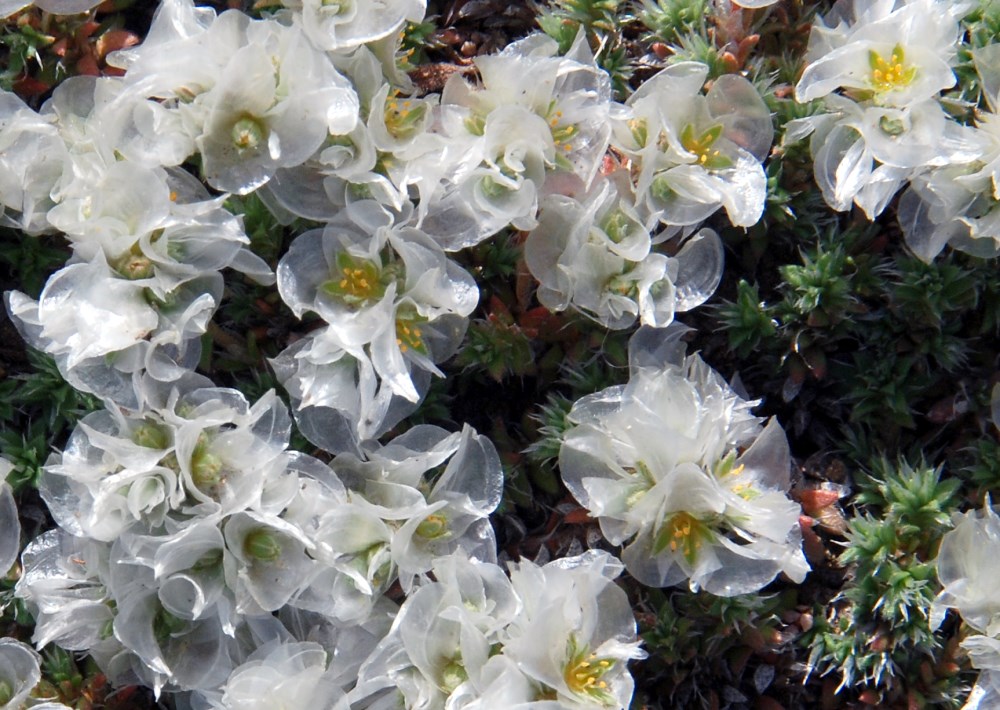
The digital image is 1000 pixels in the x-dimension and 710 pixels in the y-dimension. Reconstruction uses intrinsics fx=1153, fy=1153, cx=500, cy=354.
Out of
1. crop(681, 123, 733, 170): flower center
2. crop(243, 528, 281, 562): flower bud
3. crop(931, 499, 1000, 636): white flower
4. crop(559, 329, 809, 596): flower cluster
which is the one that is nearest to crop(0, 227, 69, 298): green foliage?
crop(243, 528, 281, 562): flower bud

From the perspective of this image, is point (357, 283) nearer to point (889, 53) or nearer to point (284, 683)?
point (284, 683)

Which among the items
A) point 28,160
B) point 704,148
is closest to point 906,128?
point 704,148

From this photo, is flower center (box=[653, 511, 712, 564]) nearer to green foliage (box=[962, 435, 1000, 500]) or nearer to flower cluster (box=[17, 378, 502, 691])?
flower cluster (box=[17, 378, 502, 691])

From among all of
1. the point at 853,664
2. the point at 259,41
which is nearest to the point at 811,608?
the point at 853,664

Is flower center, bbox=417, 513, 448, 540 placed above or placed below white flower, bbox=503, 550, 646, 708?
above

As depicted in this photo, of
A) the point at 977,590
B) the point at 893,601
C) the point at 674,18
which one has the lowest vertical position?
the point at 893,601

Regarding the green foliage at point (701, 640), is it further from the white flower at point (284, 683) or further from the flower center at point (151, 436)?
the flower center at point (151, 436)

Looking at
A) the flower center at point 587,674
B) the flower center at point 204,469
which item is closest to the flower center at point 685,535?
the flower center at point 587,674
